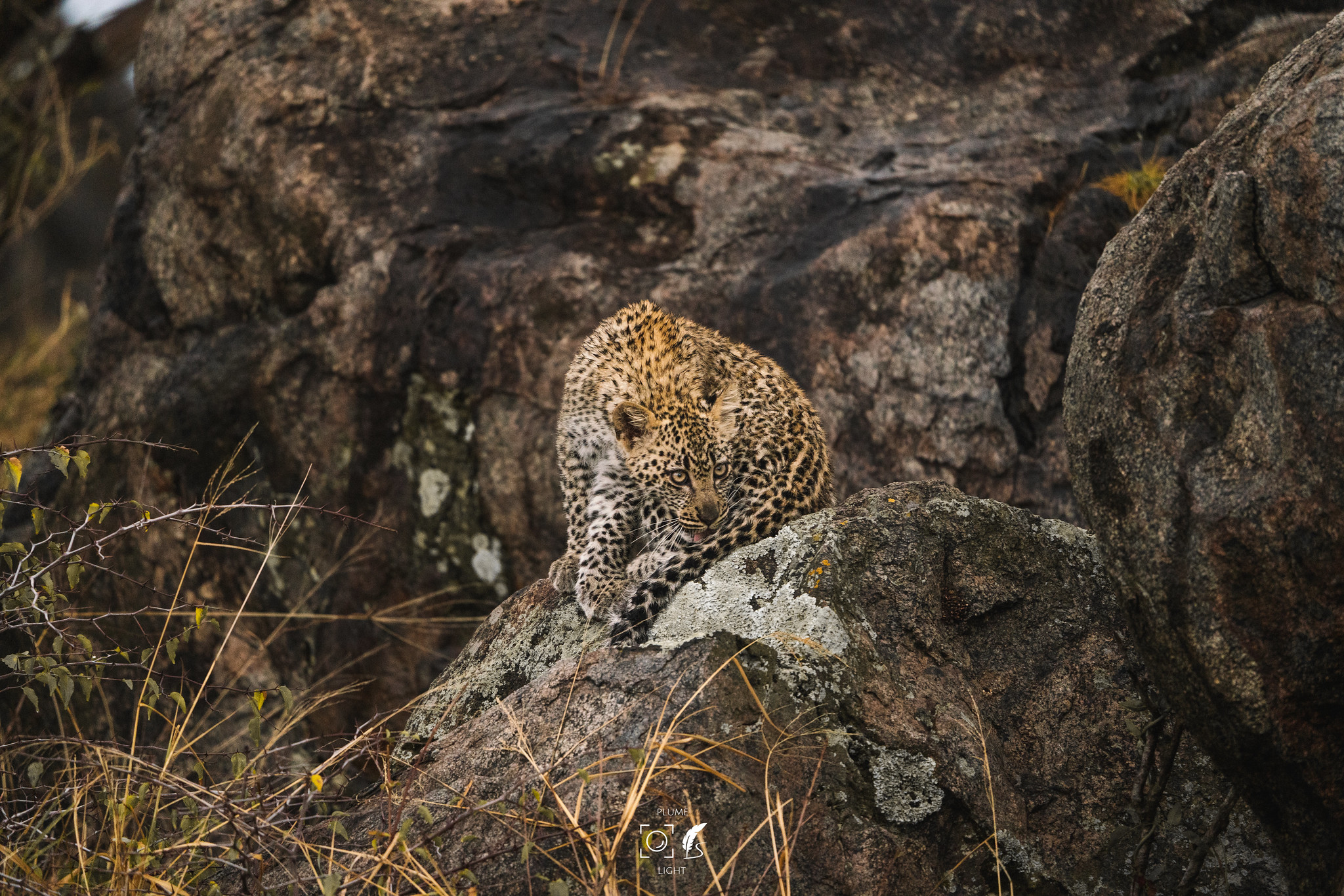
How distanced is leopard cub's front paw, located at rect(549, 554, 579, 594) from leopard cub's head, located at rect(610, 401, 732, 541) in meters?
0.58

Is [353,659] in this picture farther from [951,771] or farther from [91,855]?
[951,771]

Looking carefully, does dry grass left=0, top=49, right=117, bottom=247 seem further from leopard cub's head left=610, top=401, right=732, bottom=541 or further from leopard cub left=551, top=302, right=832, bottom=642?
leopard cub's head left=610, top=401, right=732, bottom=541

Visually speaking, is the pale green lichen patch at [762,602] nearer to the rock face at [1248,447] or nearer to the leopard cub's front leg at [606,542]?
the leopard cub's front leg at [606,542]

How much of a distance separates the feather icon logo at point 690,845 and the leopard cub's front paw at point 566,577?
6.64ft

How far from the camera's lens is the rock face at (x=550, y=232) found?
797 cm

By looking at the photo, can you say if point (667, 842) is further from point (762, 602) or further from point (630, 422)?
point (630, 422)

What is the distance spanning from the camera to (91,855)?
13.2 feet

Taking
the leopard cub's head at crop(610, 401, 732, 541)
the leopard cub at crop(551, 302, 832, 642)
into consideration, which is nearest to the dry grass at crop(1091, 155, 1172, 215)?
the leopard cub at crop(551, 302, 832, 642)

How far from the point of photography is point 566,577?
5.73 metres

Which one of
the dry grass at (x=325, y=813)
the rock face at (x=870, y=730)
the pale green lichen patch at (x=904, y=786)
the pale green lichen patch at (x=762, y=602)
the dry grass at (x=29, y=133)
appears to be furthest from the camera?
the dry grass at (x=29, y=133)

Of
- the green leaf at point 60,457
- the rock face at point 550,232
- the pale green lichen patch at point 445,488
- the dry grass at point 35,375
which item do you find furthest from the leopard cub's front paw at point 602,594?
the dry grass at point 35,375

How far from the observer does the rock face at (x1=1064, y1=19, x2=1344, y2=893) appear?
3367mm

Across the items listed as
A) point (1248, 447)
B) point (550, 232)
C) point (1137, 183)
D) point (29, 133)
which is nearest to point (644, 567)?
point (1248, 447)

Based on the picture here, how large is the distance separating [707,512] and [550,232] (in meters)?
3.83
